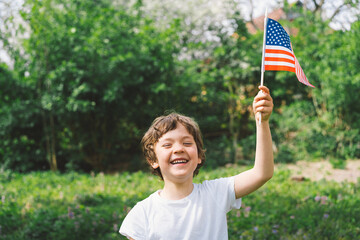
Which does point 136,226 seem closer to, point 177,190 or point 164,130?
point 177,190

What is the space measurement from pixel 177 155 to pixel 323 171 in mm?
5857

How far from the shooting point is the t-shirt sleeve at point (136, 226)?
1.64 m

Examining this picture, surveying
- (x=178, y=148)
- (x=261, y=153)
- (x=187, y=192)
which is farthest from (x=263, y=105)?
(x=187, y=192)

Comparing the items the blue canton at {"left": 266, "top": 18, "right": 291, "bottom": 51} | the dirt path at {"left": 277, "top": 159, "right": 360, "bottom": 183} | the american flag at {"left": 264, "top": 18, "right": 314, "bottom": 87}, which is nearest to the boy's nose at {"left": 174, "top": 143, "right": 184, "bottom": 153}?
the american flag at {"left": 264, "top": 18, "right": 314, "bottom": 87}

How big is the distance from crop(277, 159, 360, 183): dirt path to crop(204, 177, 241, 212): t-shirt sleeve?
184 inches

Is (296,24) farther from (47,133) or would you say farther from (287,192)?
(47,133)

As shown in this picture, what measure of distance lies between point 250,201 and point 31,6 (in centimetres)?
605

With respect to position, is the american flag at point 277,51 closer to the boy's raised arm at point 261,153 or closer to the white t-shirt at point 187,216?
the boy's raised arm at point 261,153

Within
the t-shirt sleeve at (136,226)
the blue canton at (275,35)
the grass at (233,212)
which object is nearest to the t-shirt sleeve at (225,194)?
the t-shirt sleeve at (136,226)

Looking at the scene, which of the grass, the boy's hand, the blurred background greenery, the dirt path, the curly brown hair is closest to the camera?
the boy's hand

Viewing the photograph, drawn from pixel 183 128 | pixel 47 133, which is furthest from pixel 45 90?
pixel 183 128

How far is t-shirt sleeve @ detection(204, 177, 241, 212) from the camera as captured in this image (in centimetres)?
169

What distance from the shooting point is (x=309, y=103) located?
835 centimetres

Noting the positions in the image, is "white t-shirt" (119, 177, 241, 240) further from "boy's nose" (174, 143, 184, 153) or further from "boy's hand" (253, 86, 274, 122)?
"boy's hand" (253, 86, 274, 122)
